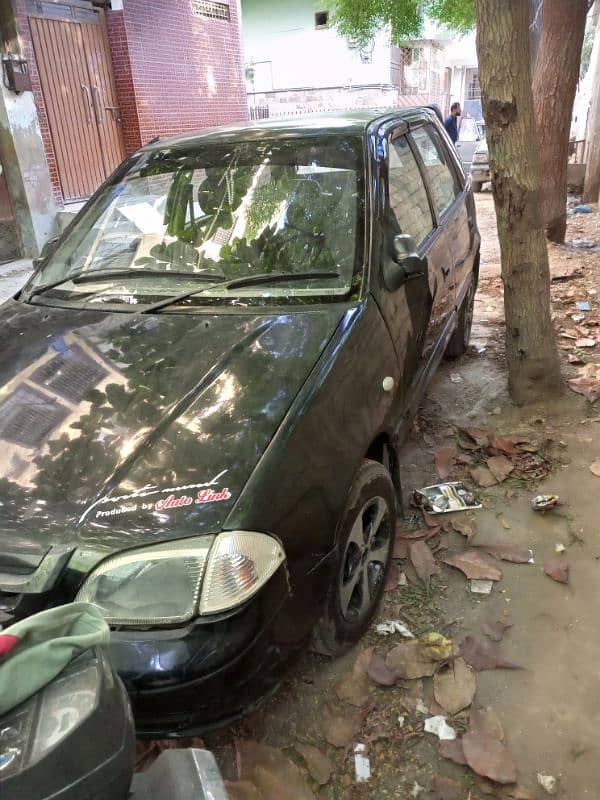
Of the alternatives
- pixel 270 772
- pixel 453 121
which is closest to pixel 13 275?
pixel 270 772

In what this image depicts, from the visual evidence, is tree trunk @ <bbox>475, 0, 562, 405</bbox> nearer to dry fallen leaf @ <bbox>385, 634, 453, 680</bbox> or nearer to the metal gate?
dry fallen leaf @ <bbox>385, 634, 453, 680</bbox>

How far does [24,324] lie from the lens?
266 cm

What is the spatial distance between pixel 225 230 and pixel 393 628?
191cm

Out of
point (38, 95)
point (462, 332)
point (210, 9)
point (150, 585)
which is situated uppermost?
point (210, 9)

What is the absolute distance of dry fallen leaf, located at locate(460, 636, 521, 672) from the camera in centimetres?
239

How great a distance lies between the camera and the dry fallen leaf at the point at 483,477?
352cm

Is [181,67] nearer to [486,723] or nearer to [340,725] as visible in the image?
[340,725]

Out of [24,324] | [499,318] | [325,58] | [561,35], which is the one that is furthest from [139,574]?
[325,58]

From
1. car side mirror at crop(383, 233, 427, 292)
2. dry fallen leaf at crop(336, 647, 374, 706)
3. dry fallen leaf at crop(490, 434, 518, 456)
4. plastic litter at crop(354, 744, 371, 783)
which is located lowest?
plastic litter at crop(354, 744, 371, 783)

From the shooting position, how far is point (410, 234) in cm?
318

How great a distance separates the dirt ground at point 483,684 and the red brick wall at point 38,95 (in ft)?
23.7

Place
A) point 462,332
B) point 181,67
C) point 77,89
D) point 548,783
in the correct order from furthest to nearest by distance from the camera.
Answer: point 181,67
point 77,89
point 462,332
point 548,783

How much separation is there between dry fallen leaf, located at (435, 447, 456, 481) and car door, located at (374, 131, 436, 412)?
2.42ft

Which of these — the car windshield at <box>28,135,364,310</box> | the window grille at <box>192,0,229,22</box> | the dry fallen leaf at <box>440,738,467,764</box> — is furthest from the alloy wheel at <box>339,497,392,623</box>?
the window grille at <box>192,0,229,22</box>
